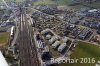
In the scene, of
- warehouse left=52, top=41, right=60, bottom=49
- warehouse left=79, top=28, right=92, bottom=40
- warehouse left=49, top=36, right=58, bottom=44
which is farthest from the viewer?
warehouse left=79, top=28, right=92, bottom=40

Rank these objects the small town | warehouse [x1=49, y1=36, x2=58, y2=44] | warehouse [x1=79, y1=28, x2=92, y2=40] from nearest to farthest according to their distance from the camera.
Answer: the small town → warehouse [x1=49, y1=36, x2=58, y2=44] → warehouse [x1=79, y1=28, x2=92, y2=40]

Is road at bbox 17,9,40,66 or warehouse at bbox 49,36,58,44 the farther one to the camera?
warehouse at bbox 49,36,58,44

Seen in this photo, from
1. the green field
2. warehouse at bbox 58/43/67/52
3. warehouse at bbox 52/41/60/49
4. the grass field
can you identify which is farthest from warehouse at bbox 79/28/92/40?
the grass field

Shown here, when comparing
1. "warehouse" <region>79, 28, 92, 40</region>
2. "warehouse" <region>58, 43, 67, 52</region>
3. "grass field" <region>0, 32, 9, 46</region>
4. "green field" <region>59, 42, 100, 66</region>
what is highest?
"grass field" <region>0, 32, 9, 46</region>

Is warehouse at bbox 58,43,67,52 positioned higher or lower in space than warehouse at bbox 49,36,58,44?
lower

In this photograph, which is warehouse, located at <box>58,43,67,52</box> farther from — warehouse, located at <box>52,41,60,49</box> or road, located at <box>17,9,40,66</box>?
road, located at <box>17,9,40,66</box>

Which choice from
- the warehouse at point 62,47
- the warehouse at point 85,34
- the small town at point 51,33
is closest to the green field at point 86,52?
the small town at point 51,33

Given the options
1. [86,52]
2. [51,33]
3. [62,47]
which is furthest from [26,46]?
[86,52]

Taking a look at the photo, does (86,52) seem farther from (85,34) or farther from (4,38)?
(4,38)
